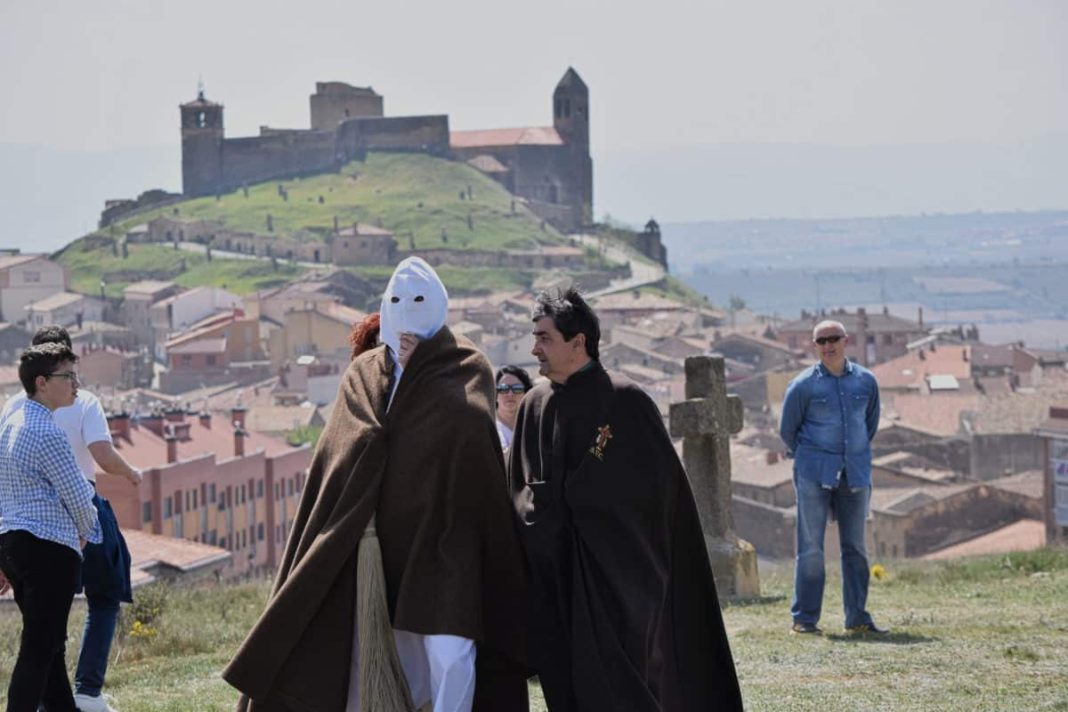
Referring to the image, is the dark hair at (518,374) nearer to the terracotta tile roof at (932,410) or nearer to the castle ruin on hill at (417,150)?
the terracotta tile roof at (932,410)

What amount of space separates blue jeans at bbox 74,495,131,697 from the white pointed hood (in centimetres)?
177

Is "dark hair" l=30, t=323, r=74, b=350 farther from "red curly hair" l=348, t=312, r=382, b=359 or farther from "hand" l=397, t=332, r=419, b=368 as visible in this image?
"hand" l=397, t=332, r=419, b=368

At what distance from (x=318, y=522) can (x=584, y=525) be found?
2.45 ft

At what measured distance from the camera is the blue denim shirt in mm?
9125

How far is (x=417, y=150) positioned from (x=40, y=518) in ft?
498

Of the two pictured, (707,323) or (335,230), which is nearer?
(707,323)

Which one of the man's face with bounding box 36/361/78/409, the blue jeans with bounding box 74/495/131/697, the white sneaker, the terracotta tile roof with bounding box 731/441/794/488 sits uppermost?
the man's face with bounding box 36/361/78/409

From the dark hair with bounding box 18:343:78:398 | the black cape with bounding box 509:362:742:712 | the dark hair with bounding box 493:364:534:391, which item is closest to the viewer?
the black cape with bounding box 509:362:742:712

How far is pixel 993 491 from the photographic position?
53219 mm

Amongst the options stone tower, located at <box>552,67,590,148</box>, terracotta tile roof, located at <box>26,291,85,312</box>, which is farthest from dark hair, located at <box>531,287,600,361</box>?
stone tower, located at <box>552,67,590,148</box>

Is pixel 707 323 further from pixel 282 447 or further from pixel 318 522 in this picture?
pixel 318 522

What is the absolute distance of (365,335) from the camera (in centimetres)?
606

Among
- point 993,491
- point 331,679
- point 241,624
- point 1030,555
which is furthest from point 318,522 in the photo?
point 993,491

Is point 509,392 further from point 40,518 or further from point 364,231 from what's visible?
point 364,231
